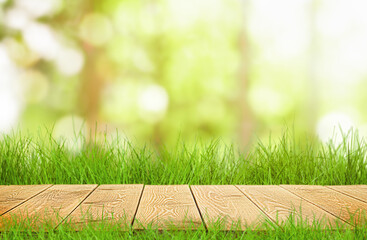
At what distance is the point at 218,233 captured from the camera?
1.35 meters

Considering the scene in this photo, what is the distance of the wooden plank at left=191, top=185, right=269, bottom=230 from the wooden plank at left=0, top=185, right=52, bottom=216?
778 mm

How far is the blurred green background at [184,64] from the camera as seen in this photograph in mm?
7449

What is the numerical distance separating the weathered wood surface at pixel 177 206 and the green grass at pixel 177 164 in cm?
41

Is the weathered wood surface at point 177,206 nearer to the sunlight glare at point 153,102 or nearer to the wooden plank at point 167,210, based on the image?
the wooden plank at point 167,210

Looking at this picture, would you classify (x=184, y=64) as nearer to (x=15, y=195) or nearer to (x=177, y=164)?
(x=177, y=164)

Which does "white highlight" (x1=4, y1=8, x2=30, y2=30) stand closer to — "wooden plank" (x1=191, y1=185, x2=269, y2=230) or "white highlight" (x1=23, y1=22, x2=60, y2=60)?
"white highlight" (x1=23, y1=22, x2=60, y2=60)

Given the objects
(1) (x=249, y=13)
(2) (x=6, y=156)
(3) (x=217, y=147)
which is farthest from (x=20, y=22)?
(3) (x=217, y=147)

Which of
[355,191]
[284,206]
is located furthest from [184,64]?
[284,206]

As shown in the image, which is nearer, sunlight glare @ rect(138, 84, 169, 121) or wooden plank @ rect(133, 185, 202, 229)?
wooden plank @ rect(133, 185, 202, 229)

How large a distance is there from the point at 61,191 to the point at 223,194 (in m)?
0.80

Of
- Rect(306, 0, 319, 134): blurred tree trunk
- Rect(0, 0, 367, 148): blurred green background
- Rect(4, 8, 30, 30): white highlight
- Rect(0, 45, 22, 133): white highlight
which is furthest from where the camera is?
Rect(306, 0, 319, 134): blurred tree trunk

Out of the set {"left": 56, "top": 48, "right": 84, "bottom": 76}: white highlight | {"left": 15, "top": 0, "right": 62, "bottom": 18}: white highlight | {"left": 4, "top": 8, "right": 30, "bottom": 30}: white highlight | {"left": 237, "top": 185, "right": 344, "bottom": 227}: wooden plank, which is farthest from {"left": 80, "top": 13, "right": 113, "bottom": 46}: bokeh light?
{"left": 237, "top": 185, "right": 344, "bottom": 227}: wooden plank

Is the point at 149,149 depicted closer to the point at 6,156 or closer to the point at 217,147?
the point at 217,147

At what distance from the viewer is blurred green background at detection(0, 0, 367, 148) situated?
293 inches
